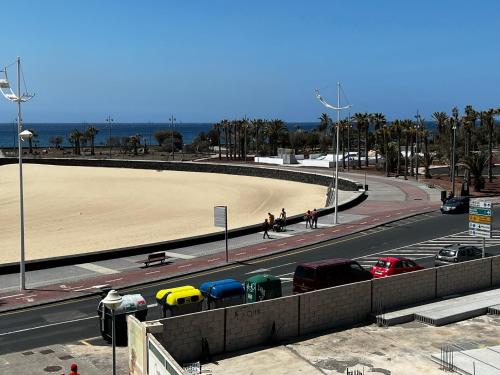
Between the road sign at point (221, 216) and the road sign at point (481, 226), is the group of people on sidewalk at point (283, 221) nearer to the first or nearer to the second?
the road sign at point (221, 216)

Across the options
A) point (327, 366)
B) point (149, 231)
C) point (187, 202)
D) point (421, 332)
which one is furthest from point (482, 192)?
point (327, 366)

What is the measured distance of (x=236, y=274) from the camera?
1191 inches

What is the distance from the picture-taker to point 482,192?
209 ft

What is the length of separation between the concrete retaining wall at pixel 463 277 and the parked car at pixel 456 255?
453cm

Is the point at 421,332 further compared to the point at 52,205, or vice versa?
the point at 52,205

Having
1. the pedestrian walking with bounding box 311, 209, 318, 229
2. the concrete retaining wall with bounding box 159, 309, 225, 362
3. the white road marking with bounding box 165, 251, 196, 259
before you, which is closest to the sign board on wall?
the white road marking with bounding box 165, 251, 196, 259

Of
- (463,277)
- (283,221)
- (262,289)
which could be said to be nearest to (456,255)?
(463,277)

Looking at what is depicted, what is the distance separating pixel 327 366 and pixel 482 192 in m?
51.3

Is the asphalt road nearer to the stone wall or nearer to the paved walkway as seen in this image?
the paved walkway

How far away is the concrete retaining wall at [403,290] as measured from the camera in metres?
21.8

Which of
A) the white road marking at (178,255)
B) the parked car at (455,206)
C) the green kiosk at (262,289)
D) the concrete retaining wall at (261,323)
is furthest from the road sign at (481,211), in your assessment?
the parked car at (455,206)

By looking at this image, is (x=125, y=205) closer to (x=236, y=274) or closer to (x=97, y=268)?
(x=97, y=268)

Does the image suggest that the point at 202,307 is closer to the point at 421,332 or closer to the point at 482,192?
the point at 421,332

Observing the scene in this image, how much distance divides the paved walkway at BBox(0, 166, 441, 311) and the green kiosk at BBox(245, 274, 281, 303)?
796cm
